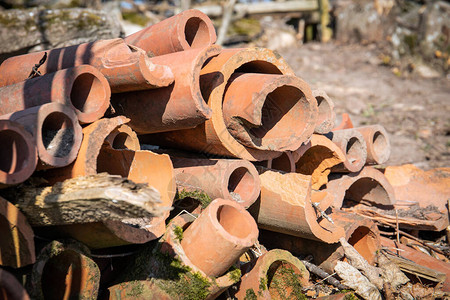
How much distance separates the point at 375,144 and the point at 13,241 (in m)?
3.17

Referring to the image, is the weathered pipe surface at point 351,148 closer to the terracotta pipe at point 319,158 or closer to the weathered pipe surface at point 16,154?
the terracotta pipe at point 319,158

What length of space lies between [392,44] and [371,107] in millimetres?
4159

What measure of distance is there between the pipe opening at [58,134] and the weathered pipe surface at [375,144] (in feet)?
8.68

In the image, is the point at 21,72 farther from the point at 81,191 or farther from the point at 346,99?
the point at 346,99

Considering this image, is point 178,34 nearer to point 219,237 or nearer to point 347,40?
point 219,237

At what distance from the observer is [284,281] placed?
2.89 metres

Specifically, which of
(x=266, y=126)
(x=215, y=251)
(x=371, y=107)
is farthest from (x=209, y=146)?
(x=371, y=107)

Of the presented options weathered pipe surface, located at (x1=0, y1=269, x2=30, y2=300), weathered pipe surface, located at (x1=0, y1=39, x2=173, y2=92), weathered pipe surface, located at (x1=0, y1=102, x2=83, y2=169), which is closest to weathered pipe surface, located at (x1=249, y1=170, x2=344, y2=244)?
weathered pipe surface, located at (x1=0, y1=39, x2=173, y2=92)

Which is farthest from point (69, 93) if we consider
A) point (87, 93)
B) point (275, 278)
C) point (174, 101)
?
point (275, 278)

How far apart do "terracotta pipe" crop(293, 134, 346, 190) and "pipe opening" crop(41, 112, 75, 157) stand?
5.61 feet

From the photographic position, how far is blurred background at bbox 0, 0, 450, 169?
5277mm

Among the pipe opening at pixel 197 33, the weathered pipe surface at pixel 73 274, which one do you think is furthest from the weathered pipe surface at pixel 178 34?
the weathered pipe surface at pixel 73 274

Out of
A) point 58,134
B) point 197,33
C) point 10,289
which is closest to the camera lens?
point 10,289

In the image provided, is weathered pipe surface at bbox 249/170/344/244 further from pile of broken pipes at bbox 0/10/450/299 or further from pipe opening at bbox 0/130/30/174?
pipe opening at bbox 0/130/30/174
